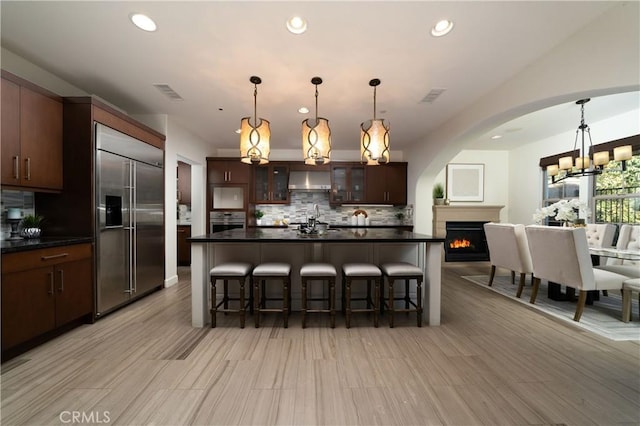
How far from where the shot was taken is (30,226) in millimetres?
2398

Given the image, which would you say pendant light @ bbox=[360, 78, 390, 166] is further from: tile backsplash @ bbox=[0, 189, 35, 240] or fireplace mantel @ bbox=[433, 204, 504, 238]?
fireplace mantel @ bbox=[433, 204, 504, 238]

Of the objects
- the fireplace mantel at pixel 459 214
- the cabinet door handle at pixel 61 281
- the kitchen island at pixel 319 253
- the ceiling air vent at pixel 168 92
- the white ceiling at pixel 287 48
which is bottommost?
the cabinet door handle at pixel 61 281

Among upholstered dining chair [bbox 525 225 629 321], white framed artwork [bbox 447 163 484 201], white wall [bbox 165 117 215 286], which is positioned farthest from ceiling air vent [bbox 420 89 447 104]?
white wall [bbox 165 117 215 286]

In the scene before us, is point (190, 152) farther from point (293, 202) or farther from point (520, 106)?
point (520, 106)

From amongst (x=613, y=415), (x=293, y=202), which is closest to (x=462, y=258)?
(x=293, y=202)

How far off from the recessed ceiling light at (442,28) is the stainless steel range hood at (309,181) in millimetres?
3778

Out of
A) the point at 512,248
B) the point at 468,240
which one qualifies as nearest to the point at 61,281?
the point at 512,248

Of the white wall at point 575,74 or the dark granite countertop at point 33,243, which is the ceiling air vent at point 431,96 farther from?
the dark granite countertop at point 33,243

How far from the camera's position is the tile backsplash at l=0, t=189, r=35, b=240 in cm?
231

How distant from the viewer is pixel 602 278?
2742mm

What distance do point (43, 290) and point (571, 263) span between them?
4.94m

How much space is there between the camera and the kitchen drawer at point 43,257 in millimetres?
1894

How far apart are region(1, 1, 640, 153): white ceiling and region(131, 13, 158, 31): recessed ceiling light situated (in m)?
0.04

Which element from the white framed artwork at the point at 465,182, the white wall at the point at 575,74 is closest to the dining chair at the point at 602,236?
the white wall at the point at 575,74
